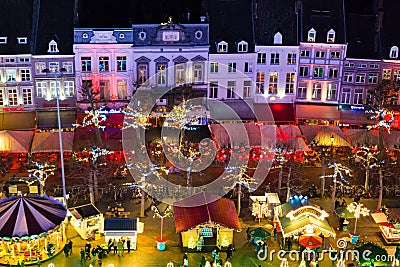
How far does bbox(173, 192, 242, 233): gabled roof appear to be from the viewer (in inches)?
1604

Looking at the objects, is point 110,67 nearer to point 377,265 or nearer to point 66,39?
point 66,39

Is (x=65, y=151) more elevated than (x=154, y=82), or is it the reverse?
(x=154, y=82)

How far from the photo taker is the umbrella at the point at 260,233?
41.0 metres

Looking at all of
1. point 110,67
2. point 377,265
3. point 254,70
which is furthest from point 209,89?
point 377,265

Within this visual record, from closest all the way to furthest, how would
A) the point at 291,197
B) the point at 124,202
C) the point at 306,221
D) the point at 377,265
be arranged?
1. the point at 377,265
2. the point at 306,221
3. the point at 291,197
4. the point at 124,202

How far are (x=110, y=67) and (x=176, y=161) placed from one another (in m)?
12.8

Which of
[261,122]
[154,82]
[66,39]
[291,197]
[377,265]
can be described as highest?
[66,39]

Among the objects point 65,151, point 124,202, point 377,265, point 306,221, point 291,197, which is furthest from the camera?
point 65,151

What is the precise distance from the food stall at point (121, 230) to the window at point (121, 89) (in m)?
21.2

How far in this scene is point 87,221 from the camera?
42281 mm

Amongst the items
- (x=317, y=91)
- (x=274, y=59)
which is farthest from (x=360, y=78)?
(x=274, y=59)

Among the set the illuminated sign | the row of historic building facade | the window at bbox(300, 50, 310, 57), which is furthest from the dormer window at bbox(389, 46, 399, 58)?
the illuminated sign

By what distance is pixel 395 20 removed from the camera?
6184 cm

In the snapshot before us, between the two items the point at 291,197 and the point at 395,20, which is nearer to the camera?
the point at 291,197
